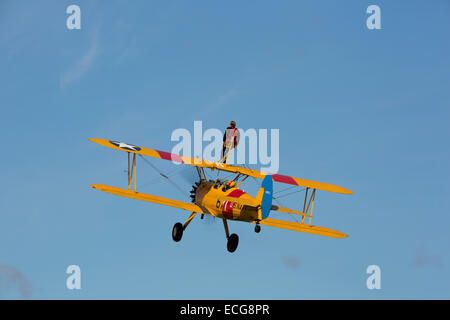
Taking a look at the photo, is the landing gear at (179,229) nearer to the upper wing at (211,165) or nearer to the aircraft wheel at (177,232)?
the aircraft wheel at (177,232)

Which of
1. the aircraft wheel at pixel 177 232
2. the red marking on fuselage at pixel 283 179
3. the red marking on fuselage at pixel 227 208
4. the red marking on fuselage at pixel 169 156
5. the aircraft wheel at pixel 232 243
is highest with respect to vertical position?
the red marking on fuselage at pixel 169 156

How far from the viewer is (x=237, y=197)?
3475 centimetres

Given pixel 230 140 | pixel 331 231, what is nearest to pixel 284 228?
pixel 331 231

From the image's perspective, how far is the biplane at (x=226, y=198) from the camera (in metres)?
34.0

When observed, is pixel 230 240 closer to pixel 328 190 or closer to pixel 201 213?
pixel 201 213

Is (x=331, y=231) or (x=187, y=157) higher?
(x=187, y=157)

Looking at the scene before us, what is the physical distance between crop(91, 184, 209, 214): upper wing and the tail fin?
2.82 m

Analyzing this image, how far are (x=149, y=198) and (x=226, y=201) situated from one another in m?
3.27

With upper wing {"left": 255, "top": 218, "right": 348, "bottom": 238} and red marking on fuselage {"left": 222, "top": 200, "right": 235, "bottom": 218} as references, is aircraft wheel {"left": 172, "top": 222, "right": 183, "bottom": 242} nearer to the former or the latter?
red marking on fuselage {"left": 222, "top": 200, "right": 235, "bottom": 218}

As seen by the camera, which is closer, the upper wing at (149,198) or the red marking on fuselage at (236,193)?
the red marking on fuselage at (236,193)

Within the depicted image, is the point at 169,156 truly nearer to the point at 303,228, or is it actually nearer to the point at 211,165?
the point at 211,165

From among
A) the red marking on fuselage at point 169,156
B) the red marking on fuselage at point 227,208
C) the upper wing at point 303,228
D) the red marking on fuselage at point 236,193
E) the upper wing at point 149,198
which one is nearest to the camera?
the red marking on fuselage at point 227,208

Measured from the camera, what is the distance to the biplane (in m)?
34.0

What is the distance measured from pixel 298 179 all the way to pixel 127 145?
8050 mm
